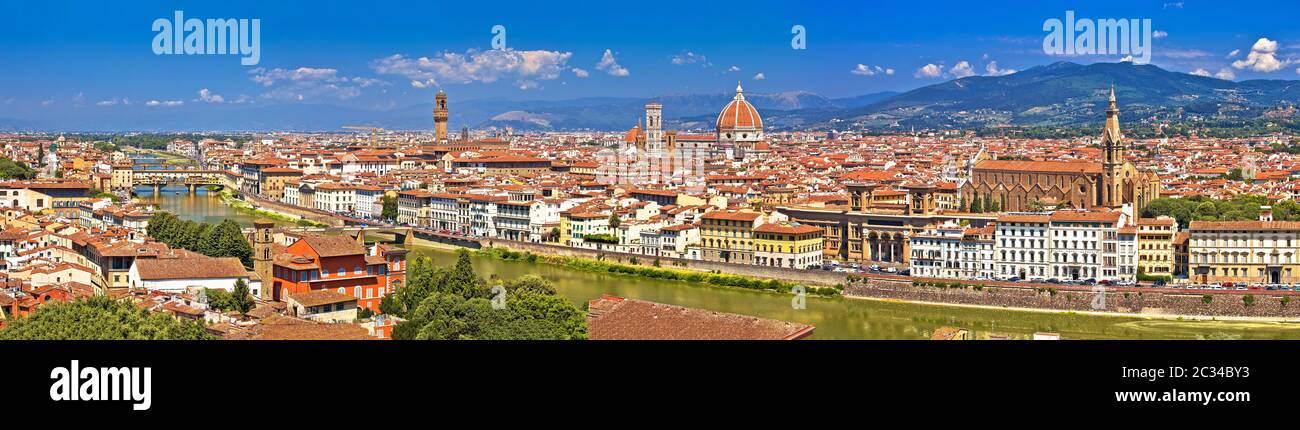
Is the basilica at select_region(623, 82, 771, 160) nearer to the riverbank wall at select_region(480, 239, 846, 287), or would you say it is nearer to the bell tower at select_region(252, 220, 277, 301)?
the riverbank wall at select_region(480, 239, 846, 287)

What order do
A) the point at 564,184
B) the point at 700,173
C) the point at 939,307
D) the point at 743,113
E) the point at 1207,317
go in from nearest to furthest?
the point at 1207,317 < the point at 939,307 < the point at 564,184 < the point at 700,173 < the point at 743,113

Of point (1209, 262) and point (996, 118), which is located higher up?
point (996, 118)

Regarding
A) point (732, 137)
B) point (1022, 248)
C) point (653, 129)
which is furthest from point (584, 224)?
point (732, 137)

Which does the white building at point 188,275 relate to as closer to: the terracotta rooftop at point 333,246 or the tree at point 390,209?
the terracotta rooftop at point 333,246

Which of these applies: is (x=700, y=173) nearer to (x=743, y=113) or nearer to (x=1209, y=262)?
(x=743, y=113)
